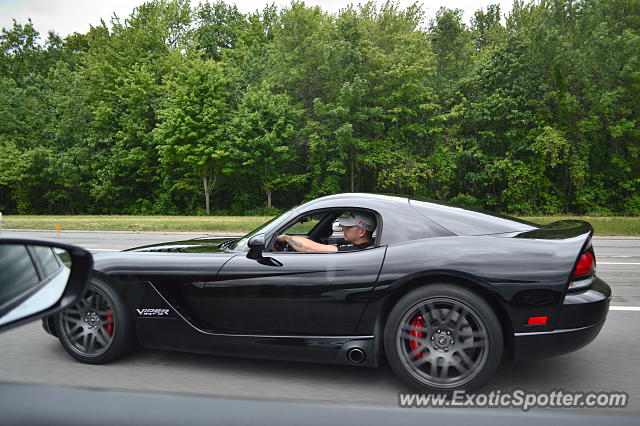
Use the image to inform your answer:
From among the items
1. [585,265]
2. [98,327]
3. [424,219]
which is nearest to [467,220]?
[424,219]

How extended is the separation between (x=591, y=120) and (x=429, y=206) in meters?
36.7

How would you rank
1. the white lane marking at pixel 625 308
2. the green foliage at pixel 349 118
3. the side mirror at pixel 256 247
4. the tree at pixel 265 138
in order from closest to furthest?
1. the side mirror at pixel 256 247
2. the white lane marking at pixel 625 308
3. the green foliage at pixel 349 118
4. the tree at pixel 265 138

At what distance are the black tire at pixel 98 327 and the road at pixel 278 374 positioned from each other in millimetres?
110

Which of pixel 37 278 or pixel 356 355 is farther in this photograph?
pixel 356 355

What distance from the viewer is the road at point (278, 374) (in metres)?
3.74

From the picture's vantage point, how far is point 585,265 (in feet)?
11.8

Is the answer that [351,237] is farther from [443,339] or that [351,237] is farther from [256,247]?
Result: [443,339]

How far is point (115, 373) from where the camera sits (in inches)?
161

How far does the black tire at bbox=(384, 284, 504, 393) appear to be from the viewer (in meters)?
3.49

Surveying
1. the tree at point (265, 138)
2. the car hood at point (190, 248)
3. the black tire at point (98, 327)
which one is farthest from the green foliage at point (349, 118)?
the black tire at point (98, 327)

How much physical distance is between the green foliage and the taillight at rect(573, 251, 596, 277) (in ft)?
114

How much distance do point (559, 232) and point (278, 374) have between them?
2273 mm

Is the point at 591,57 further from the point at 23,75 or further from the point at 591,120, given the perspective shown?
the point at 23,75

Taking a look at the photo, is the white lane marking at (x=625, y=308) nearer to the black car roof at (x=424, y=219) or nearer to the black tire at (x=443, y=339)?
the black car roof at (x=424, y=219)
